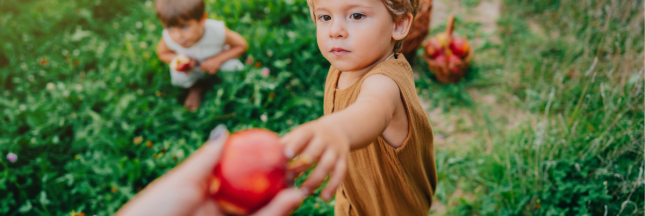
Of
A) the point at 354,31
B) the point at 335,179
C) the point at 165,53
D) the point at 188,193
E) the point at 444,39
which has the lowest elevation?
the point at 165,53

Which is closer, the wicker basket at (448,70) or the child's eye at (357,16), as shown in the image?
the child's eye at (357,16)

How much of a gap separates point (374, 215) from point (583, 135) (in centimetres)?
132

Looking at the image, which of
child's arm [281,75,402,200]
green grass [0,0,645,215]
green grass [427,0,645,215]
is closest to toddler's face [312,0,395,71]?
child's arm [281,75,402,200]

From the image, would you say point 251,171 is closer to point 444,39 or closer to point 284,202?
point 284,202

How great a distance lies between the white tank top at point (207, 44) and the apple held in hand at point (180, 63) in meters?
0.13

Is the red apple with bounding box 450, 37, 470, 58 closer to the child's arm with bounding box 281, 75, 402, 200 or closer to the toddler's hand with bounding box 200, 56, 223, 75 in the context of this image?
the toddler's hand with bounding box 200, 56, 223, 75

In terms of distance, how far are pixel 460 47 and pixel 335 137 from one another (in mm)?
2486

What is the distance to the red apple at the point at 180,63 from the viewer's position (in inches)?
105

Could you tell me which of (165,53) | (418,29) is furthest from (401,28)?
(165,53)

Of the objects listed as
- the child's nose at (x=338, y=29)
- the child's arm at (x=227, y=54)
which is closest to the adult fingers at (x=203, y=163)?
the child's nose at (x=338, y=29)

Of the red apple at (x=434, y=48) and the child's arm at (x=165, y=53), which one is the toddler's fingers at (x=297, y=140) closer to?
the child's arm at (x=165, y=53)

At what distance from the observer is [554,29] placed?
3.23 m

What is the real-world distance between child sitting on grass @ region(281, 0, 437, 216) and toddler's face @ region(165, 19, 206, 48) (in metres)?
1.57

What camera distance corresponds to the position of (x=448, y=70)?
2840 millimetres
